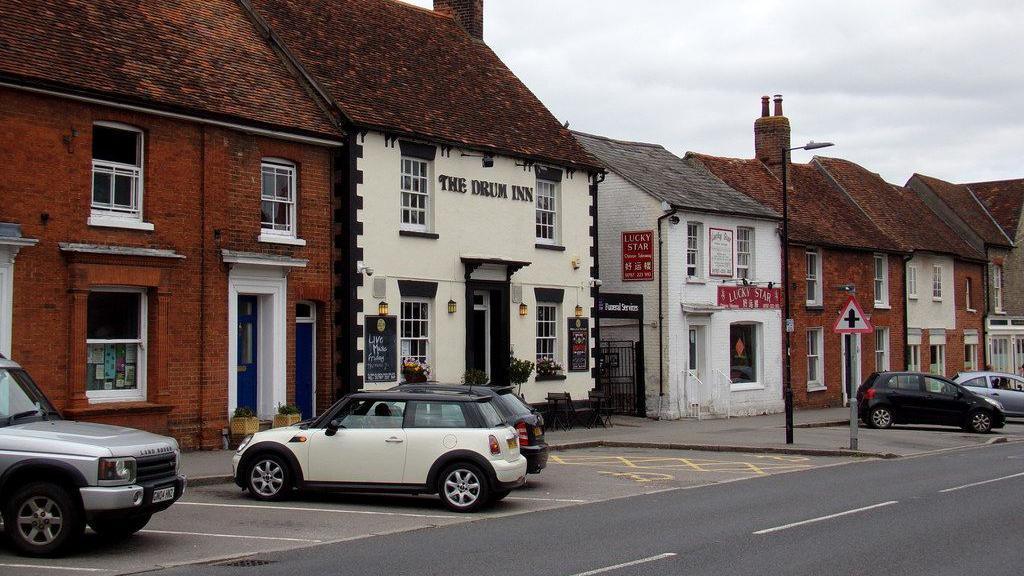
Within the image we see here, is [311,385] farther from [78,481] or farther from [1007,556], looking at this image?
[1007,556]

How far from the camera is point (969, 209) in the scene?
51406 millimetres

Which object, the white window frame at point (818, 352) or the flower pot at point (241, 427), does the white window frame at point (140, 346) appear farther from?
the white window frame at point (818, 352)

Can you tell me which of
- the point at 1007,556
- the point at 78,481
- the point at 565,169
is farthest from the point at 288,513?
the point at 565,169

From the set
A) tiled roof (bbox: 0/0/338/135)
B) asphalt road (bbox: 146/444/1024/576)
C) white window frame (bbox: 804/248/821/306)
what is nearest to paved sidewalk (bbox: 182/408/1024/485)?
white window frame (bbox: 804/248/821/306)

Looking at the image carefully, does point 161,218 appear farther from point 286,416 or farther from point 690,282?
point 690,282

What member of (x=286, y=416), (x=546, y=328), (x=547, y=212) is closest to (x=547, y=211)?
(x=547, y=212)

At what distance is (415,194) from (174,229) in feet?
19.8

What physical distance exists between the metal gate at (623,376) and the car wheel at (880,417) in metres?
6.04

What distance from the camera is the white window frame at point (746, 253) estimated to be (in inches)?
1313

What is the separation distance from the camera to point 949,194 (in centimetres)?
5100

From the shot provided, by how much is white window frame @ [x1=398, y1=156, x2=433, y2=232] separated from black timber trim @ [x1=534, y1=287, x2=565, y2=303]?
382cm

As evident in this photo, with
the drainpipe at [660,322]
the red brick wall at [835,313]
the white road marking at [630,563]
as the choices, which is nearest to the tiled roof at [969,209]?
the red brick wall at [835,313]

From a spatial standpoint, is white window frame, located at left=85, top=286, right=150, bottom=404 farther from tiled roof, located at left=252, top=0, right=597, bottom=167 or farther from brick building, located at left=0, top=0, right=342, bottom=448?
tiled roof, located at left=252, top=0, right=597, bottom=167

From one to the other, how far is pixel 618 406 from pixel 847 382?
11.2 metres
